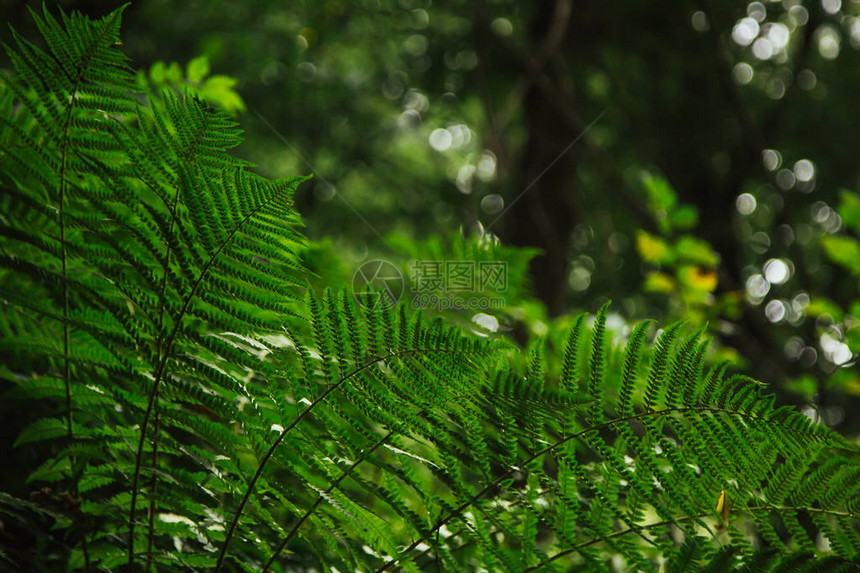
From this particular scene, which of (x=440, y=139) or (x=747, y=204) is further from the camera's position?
(x=440, y=139)

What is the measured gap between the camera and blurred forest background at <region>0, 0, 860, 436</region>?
312 centimetres

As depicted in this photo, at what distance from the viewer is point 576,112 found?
3037 mm

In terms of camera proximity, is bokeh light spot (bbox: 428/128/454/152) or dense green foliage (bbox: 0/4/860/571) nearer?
dense green foliage (bbox: 0/4/860/571)

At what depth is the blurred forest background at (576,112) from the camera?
3.12 m
